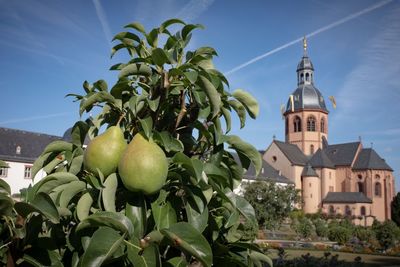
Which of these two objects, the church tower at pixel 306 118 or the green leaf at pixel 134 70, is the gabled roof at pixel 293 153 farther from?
the green leaf at pixel 134 70

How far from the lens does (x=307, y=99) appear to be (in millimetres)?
75938

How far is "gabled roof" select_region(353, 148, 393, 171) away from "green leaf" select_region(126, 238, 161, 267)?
73.7 m

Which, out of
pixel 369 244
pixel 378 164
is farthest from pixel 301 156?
pixel 369 244

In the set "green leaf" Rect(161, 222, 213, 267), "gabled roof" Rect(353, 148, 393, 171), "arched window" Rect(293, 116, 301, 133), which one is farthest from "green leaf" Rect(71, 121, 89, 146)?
"arched window" Rect(293, 116, 301, 133)

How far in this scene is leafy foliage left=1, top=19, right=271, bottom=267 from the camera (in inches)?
63.8

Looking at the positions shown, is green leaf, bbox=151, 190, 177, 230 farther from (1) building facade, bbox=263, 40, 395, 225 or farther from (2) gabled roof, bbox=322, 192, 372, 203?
(2) gabled roof, bbox=322, 192, 372, 203

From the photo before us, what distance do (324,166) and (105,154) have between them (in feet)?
233

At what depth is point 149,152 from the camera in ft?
5.70

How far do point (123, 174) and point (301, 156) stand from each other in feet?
239

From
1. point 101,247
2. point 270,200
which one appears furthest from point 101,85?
point 270,200

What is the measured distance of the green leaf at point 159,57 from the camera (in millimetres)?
1934

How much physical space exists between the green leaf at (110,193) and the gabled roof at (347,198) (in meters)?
69.0

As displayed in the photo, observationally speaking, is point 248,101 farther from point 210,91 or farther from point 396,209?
point 396,209

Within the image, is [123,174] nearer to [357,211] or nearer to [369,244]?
[369,244]
